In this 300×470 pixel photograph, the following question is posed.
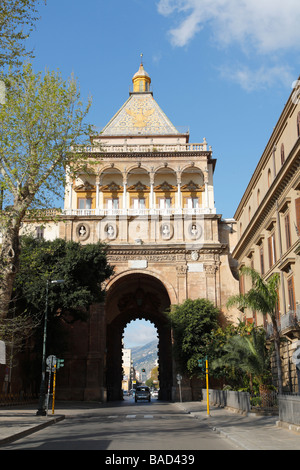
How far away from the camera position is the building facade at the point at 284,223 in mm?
23219

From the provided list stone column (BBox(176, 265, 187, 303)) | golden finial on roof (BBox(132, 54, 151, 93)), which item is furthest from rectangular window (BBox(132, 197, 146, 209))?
golden finial on roof (BBox(132, 54, 151, 93))

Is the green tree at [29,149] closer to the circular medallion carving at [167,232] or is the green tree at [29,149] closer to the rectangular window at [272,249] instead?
the rectangular window at [272,249]

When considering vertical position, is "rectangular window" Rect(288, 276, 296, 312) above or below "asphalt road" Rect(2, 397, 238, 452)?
above

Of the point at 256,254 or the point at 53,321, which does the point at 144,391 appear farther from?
the point at 256,254

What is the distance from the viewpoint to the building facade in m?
23.2

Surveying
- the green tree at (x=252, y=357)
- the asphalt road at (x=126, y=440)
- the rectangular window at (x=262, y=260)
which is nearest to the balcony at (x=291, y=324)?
the green tree at (x=252, y=357)

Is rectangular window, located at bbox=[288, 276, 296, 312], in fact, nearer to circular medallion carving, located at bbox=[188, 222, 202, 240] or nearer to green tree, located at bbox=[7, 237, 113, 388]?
green tree, located at bbox=[7, 237, 113, 388]

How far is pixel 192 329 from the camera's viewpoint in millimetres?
35875

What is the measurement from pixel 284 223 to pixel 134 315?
26.8m

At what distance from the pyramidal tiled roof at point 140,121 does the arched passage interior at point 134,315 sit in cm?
1325

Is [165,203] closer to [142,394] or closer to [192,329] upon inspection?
[192,329]

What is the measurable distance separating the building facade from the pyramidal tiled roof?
16.3 m

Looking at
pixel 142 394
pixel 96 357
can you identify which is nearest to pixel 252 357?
pixel 96 357

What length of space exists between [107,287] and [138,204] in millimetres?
7656
